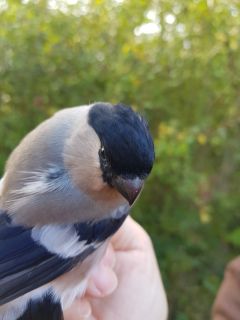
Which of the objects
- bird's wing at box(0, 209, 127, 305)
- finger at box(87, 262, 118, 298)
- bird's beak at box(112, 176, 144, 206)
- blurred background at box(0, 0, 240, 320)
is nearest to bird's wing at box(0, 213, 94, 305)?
bird's wing at box(0, 209, 127, 305)

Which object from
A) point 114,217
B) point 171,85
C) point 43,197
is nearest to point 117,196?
point 114,217

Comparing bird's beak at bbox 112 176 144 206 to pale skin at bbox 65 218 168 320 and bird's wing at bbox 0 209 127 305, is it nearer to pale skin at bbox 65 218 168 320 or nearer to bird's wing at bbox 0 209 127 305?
bird's wing at bbox 0 209 127 305

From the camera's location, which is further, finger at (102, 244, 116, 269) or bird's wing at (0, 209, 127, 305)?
finger at (102, 244, 116, 269)

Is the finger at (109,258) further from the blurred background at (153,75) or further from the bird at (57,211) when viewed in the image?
the blurred background at (153,75)

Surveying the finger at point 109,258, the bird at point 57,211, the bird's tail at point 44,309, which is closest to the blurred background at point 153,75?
the finger at point 109,258

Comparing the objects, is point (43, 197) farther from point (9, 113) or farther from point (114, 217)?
point (9, 113)

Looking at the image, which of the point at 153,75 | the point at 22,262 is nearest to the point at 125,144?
the point at 22,262

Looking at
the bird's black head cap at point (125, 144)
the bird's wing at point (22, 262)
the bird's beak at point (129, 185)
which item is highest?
the bird's black head cap at point (125, 144)

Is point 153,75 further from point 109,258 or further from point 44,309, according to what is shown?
point 44,309
